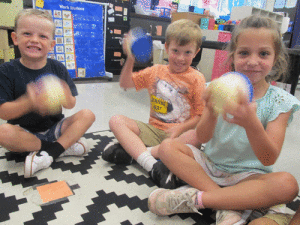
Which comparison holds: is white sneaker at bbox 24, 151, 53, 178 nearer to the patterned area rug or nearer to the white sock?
the patterned area rug

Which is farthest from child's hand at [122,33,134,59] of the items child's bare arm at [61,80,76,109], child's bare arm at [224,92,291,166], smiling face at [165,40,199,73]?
child's bare arm at [224,92,291,166]

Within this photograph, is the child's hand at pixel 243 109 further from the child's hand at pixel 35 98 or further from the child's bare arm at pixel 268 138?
the child's hand at pixel 35 98

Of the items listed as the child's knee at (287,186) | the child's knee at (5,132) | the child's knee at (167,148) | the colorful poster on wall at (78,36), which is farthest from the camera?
the colorful poster on wall at (78,36)

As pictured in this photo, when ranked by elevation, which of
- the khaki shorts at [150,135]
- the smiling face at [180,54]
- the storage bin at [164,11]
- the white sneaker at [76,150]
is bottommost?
the white sneaker at [76,150]

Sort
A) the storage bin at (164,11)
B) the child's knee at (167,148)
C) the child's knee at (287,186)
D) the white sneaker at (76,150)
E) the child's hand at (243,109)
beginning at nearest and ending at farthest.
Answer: the child's hand at (243,109)
the child's knee at (287,186)
the child's knee at (167,148)
the white sneaker at (76,150)
the storage bin at (164,11)

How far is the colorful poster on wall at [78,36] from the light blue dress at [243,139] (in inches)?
89.1

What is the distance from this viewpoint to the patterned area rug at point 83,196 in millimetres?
711

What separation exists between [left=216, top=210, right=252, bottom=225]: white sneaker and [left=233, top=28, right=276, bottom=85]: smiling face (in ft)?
1.30

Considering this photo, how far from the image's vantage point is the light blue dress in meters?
0.73

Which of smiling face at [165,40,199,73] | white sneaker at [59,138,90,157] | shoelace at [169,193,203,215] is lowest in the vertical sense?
white sneaker at [59,138,90,157]

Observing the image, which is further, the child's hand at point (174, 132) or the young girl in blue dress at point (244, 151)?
the child's hand at point (174, 132)

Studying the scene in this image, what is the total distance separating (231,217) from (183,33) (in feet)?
2.33

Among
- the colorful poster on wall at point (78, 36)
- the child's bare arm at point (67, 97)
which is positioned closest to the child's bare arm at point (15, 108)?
the child's bare arm at point (67, 97)

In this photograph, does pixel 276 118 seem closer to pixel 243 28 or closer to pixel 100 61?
pixel 243 28
